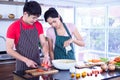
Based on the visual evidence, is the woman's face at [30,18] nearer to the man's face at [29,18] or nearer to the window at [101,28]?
the man's face at [29,18]

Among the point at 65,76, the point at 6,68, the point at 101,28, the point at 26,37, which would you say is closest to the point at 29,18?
the point at 26,37

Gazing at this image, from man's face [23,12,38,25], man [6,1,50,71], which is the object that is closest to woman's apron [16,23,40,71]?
man [6,1,50,71]

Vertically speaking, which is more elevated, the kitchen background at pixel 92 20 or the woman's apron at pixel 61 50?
the kitchen background at pixel 92 20

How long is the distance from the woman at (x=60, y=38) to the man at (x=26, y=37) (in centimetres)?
10

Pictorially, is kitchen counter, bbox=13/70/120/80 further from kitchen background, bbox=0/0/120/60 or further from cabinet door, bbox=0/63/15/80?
kitchen background, bbox=0/0/120/60

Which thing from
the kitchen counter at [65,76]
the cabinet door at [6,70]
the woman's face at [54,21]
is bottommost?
the cabinet door at [6,70]

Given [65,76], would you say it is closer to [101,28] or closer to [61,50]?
[61,50]

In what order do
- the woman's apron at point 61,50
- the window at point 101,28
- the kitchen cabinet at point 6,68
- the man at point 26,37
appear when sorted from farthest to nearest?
the window at point 101,28, the kitchen cabinet at point 6,68, the woman's apron at point 61,50, the man at point 26,37

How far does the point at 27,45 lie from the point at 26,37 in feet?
0.29

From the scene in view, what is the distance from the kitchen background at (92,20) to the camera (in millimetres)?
3701

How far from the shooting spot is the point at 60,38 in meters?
2.11

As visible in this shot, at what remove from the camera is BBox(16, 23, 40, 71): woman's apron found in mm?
1953

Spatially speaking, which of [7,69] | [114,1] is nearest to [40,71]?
[7,69]

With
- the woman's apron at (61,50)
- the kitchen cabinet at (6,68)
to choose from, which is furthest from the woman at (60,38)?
the kitchen cabinet at (6,68)
